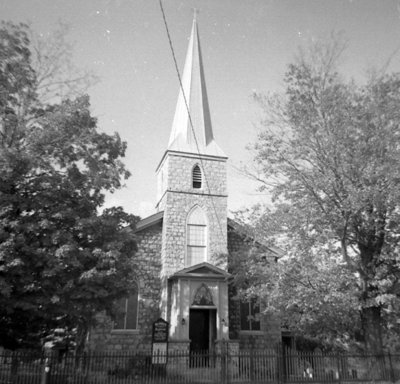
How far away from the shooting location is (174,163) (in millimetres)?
21719

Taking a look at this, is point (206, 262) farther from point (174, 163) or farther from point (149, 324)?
point (174, 163)

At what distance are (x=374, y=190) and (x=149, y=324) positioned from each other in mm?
12508

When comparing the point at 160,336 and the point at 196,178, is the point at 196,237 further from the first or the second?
the point at 160,336

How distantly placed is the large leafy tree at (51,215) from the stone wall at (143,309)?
497 cm

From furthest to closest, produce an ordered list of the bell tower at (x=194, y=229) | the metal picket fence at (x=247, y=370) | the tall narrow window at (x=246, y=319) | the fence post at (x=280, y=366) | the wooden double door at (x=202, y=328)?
the tall narrow window at (x=246, y=319)
the wooden double door at (x=202, y=328)
the bell tower at (x=194, y=229)
the fence post at (x=280, y=366)
the metal picket fence at (x=247, y=370)

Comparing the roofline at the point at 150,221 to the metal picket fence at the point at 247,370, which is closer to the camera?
the metal picket fence at the point at 247,370

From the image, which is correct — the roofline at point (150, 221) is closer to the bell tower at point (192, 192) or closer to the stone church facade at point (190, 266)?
the stone church facade at point (190, 266)

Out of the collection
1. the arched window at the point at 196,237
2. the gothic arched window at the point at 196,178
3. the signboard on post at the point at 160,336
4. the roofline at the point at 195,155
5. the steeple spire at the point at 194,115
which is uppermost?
the steeple spire at the point at 194,115

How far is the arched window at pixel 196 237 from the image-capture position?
2042 centimetres


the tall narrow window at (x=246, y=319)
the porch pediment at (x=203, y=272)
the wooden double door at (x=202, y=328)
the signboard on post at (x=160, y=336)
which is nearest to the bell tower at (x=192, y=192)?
the porch pediment at (x=203, y=272)

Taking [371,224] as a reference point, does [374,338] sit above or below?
below

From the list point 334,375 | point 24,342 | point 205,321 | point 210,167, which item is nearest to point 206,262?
point 205,321

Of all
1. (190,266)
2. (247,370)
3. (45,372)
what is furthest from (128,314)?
(45,372)

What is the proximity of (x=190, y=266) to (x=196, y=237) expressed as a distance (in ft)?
5.82
